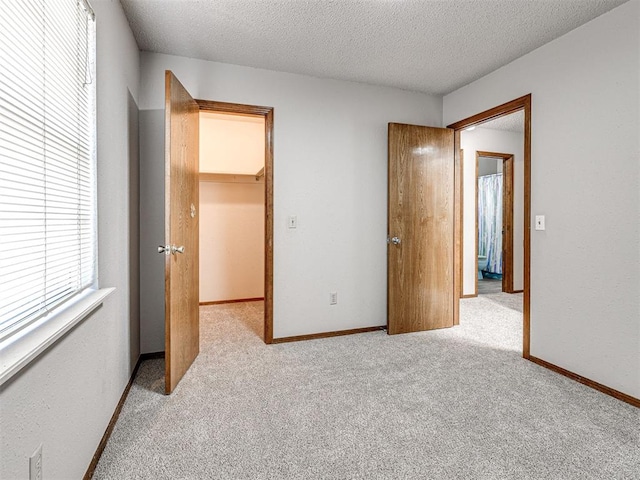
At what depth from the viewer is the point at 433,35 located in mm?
2441

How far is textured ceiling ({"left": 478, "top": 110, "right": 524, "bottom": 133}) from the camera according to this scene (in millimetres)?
4445

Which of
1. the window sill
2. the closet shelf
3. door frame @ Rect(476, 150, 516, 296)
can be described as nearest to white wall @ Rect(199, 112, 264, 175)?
the closet shelf

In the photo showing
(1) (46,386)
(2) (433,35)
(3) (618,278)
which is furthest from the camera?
(2) (433,35)

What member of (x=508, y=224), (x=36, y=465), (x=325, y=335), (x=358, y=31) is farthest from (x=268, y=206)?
(x=508, y=224)

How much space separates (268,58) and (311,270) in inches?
71.6

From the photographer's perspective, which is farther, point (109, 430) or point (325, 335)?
point (325, 335)

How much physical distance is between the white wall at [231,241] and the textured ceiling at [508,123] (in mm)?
3144

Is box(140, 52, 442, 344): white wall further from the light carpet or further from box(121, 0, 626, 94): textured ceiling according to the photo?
the light carpet

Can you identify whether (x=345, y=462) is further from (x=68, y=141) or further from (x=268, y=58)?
(x=268, y=58)

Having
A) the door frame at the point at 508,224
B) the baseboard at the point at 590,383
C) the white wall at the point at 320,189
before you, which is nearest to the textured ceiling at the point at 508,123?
the door frame at the point at 508,224

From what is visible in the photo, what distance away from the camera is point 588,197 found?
90.0 inches

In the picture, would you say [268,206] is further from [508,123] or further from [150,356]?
[508,123]

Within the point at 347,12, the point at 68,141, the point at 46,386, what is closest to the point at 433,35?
the point at 347,12

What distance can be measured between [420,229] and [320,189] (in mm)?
1075
